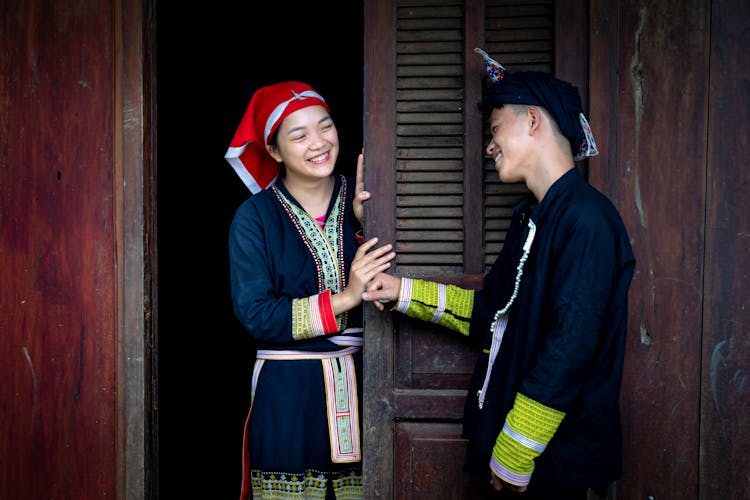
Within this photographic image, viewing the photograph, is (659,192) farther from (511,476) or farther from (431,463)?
(431,463)

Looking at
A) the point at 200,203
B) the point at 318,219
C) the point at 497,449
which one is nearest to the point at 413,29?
the point at 318,219

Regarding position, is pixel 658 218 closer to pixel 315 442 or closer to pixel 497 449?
pixel 497 449

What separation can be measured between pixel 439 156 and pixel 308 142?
50cm

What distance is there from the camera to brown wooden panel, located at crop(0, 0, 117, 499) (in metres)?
→ 2.28

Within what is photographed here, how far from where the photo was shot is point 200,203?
3953 mm

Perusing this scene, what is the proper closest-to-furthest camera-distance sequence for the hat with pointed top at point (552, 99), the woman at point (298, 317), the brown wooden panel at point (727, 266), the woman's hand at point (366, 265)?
the hat with pointed top at point (552, 99) → the brown wooden panel at point (727, 266) → the woman's hand at point (366, 265) → the woman at point (298, 317)

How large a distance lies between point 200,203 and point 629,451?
2.77m

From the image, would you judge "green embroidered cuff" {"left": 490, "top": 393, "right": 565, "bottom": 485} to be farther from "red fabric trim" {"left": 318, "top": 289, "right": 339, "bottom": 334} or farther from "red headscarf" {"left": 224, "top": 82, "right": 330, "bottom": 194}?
"red headscarf" {"left": 224, "top": 82, "right": 330, "bottom": 194}

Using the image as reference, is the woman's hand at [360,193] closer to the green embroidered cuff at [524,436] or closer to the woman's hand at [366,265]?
the woman's hand at [366,265]

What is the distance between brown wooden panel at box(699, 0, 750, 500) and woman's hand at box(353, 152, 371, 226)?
1.05m

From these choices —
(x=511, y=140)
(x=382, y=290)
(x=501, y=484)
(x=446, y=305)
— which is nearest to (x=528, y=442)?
(x=501, y=484)

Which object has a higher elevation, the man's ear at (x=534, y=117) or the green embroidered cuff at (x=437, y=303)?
the man's ear at (x=534, y=117)

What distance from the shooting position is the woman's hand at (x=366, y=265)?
6.90 ft

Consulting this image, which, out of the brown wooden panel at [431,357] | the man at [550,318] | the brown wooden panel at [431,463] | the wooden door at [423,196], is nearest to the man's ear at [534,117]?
the man at [550,318]
